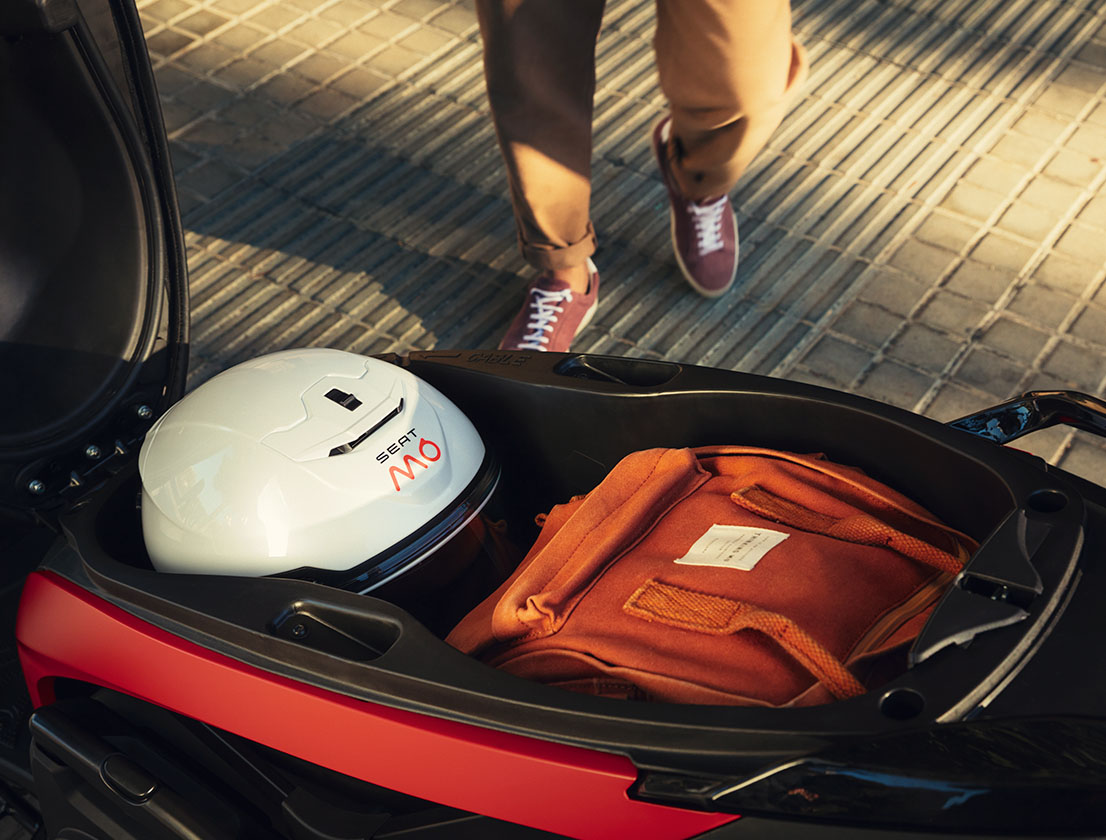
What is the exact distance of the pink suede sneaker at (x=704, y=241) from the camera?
5.97 feet

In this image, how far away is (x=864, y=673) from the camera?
0.73 metres

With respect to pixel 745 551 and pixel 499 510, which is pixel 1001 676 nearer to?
pixel 745 551

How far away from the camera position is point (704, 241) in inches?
71.9

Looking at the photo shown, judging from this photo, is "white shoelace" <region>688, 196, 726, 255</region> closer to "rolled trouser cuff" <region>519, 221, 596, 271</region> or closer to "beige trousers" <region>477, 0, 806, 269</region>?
"beige trousers" <region>477, 0, 806, 269</region>

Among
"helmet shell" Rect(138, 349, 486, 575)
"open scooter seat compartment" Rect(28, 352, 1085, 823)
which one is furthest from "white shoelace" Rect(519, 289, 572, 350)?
"helmet shell" Rect(138, 349, 486, 575)

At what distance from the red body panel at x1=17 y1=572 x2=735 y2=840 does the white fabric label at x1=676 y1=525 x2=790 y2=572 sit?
0.20 metres

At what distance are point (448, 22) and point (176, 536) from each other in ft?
6.25

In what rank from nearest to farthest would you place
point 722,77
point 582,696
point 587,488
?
1. point 582,696
2. point 587,488
3. point 722,77

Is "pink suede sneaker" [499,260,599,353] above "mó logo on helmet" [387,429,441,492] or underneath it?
underneath

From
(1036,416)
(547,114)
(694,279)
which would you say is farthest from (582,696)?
(694,279)

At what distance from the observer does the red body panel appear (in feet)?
2.24

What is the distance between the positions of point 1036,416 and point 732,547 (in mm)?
275

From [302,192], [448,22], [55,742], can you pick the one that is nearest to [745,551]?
[55,742]

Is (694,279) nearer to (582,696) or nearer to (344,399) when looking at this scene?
(344,399)
